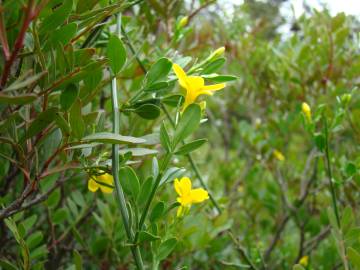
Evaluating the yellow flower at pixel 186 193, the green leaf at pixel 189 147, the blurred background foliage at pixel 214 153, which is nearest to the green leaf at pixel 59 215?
the blurred background foliage at pixel 214 153

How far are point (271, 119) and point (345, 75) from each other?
1.06 ft

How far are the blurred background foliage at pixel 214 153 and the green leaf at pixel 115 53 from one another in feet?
0.10

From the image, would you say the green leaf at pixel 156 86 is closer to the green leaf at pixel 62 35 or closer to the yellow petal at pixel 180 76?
the yellow petal at pixel 180 76

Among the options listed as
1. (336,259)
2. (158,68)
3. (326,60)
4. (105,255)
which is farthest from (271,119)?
(158,68)

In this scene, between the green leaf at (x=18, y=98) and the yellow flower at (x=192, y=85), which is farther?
the yellow flower at (x=192, y=85)

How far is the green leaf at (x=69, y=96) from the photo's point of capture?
26.5 inches

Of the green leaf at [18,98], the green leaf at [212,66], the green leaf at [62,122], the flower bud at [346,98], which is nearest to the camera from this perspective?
the green leaf at [18,98]

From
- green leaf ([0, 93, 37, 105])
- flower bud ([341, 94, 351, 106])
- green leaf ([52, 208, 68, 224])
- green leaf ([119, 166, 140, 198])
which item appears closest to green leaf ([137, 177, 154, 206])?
green leaf ([119, 166, 140, 198])

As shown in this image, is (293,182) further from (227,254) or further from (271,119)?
(227,254)

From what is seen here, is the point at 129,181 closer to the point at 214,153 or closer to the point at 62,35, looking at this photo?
the point at 62,35

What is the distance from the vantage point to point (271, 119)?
177 centimetres

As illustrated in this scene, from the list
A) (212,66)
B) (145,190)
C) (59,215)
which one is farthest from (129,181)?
(59,215)

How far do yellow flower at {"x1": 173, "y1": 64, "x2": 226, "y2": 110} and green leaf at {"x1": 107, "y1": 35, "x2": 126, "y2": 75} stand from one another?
8 cm

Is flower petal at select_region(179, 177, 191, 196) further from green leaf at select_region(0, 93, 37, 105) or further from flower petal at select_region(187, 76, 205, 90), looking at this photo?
green leaf at select_region(0, 93, 37, 105)
